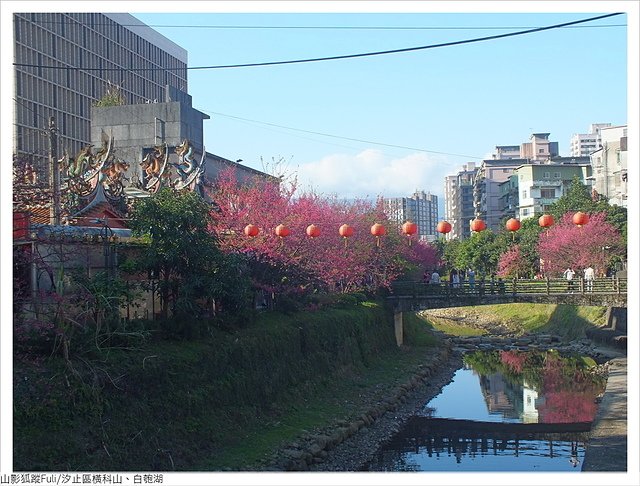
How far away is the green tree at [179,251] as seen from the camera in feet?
63.0

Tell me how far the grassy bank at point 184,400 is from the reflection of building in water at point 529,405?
4.96m

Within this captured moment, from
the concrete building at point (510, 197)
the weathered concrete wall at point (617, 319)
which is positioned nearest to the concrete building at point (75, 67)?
the weathered concrete wall at point (617, 319)

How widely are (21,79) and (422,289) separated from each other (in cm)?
3259

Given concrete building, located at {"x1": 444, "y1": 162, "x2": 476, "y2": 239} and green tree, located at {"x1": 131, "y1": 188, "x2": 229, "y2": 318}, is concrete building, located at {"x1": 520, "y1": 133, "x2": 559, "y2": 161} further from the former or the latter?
green tree, located at {"x1": 131, "y1": 188, "x2": 229, "y2": 318}

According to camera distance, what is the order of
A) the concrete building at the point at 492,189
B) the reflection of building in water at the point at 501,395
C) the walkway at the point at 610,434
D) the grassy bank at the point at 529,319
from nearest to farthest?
the walkway at the point at 610,434 < the reflection of building in water at the point at 501,395 < the grassy bank at the point at 529,319 < the concrete building at the point at 492,189

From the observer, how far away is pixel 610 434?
20422 mm

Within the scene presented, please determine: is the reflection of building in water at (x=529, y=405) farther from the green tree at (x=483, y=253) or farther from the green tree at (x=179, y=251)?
the green tree at (x=483, y=253)

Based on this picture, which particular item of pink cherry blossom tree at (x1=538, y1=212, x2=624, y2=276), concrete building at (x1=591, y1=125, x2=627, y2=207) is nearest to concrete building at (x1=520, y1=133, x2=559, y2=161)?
concrete building at (x1=591, y1=125, x2=627, y2=207)

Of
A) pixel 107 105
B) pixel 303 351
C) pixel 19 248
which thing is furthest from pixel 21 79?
pixel 19 248

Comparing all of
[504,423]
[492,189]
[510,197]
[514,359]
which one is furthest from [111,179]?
[492,189]

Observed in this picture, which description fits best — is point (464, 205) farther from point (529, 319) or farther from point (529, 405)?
point (529, 405)

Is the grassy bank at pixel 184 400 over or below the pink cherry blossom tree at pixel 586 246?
below

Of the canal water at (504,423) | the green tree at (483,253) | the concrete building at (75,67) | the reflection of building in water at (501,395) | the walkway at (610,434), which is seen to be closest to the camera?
the walkway at (610,434)

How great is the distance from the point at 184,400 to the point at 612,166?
1940 inches
